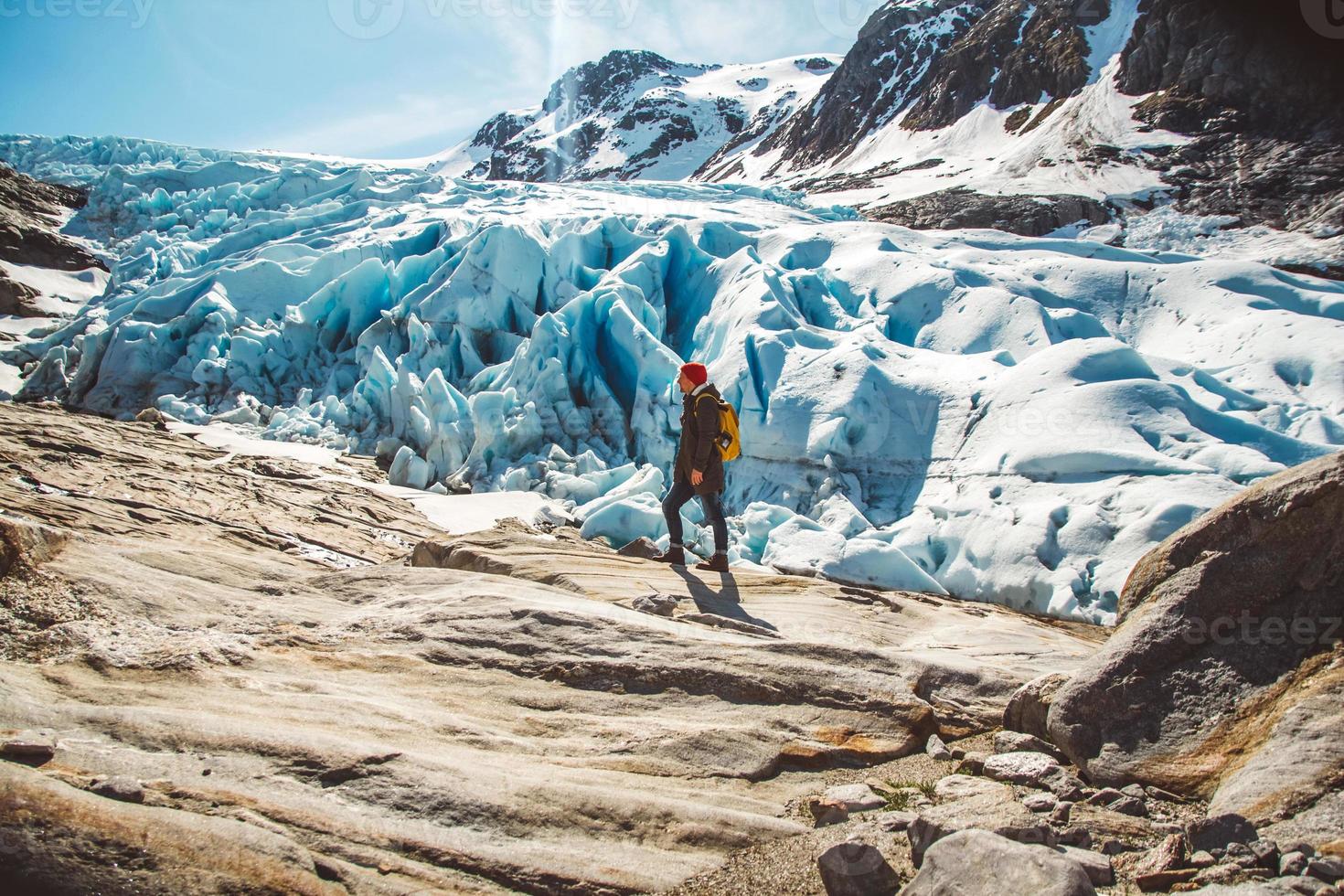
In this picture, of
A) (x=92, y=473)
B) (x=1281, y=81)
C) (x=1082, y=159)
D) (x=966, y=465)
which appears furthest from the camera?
(x=1082, y=159)

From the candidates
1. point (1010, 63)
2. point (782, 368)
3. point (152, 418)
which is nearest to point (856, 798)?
point (782, 368)

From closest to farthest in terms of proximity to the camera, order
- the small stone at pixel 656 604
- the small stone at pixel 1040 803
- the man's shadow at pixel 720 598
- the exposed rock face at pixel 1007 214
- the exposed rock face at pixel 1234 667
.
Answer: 1. the exposed rock face at pixel 1234 667
2. the small stone at pixel 1040 803
3. the small stone at pixel 656 604
4. the man's shadow at pixel 720 598
5. the exposed rock face at pixel 1007 214

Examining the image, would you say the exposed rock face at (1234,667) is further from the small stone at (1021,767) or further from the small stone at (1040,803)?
the small stone at (1040,803)

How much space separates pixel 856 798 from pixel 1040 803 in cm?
53

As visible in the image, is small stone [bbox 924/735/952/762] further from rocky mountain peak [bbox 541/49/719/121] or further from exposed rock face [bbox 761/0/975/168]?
rocky mountain peak [bbox 541/49/719/121]

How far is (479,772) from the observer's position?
2.24 meters

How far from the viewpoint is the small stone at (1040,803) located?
2.17 m

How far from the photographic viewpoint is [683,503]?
528cm

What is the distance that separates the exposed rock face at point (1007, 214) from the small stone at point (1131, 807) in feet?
80.0

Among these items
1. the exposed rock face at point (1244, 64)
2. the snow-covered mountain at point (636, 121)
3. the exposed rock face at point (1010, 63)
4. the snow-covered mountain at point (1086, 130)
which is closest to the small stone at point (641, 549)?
the snow-covered mountain at point (1086, 130)

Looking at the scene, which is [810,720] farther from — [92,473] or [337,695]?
[92,473]

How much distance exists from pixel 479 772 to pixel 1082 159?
3480 centimetres

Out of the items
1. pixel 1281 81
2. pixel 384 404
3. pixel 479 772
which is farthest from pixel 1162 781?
pixel 1281 81

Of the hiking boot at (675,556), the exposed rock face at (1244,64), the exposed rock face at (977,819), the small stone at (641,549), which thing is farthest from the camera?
the exposed rock face at (1244,64)
